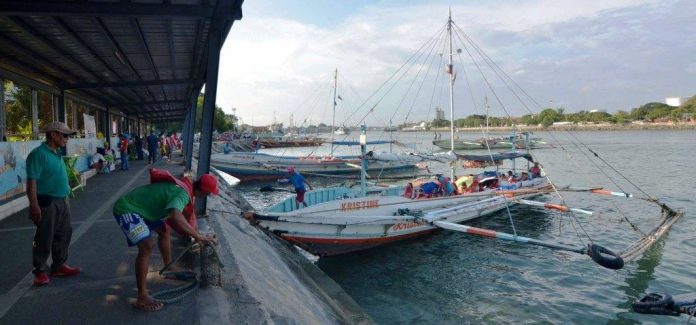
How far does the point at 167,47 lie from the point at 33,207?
277 inches

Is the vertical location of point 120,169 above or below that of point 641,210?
above

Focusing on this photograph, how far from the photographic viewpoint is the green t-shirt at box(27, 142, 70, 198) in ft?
15.5

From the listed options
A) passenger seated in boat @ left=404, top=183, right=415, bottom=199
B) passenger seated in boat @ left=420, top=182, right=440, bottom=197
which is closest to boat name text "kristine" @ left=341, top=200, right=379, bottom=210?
passenger seated in boat @ left=404, top=183, right=415, bottom=199

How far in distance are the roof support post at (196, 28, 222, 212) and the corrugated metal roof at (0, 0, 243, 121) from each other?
333 millimetres

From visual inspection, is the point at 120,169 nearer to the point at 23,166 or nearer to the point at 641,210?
the point at 23,166

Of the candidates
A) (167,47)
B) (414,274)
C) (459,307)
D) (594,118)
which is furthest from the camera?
(594,118)

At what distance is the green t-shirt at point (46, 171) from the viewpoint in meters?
4.71

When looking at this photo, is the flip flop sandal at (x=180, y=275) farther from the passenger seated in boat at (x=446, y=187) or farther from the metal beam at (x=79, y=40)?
the passenger seated in boat at (x=446, y=187)

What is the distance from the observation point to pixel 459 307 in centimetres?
966

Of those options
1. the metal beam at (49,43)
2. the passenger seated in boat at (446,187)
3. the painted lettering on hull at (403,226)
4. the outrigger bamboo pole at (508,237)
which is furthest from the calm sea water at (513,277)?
the metal beam at (49,43)

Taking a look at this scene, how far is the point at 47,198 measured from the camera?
16.0ft

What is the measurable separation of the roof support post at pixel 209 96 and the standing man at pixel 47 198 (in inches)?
125

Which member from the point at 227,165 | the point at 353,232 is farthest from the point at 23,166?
the point at 227,165

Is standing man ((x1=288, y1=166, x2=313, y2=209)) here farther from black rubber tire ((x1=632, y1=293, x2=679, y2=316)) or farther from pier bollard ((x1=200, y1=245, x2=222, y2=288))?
black rubber tire ((x1=632, y1=293, x2=679, y2=316))
